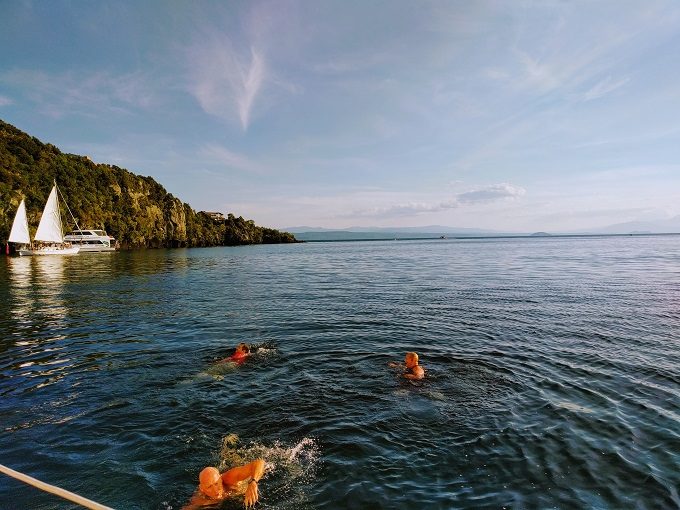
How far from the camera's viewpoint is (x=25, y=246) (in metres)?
97.7

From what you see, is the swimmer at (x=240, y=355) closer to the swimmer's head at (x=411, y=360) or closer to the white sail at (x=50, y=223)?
the swimmer's head at (x=411, y=360)

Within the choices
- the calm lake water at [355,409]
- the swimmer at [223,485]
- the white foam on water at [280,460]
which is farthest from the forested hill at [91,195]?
the swimmer at [223,485]

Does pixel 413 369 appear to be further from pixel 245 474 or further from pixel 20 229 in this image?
pixel 20 229

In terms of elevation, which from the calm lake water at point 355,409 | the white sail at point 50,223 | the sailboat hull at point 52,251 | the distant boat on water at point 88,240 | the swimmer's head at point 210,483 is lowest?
the calm lake water at point 355,409

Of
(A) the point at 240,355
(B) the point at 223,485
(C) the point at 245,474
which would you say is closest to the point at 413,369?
(A) the point at 240,355

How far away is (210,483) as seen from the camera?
7.08 m

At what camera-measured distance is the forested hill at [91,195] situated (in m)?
105

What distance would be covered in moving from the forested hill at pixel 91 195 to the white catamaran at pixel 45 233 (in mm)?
13880

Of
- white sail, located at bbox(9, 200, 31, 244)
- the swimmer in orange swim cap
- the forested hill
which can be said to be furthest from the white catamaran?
the swimmer in orange swim cap

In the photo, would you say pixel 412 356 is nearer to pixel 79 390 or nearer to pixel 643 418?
pixel 643 418

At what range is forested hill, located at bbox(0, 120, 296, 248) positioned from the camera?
4134 inches

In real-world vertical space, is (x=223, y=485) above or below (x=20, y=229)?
below

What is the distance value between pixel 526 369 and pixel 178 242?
592 feet

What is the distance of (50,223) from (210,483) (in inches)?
4228
